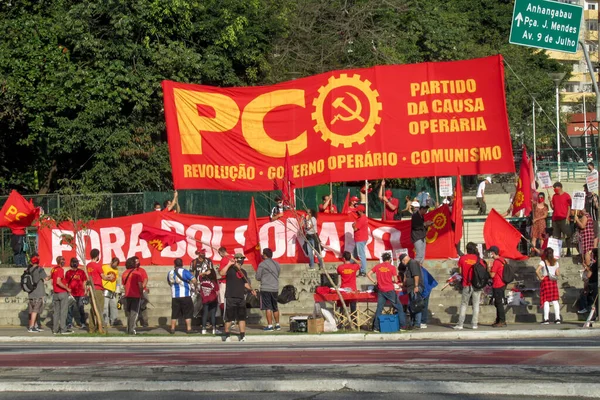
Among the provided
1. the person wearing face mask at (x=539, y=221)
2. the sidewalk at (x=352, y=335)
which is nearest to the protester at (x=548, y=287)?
the sidewalk at (x=352, y=335)

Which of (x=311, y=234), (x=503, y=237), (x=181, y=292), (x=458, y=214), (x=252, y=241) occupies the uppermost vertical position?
(x=458, y=214)

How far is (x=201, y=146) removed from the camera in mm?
26359

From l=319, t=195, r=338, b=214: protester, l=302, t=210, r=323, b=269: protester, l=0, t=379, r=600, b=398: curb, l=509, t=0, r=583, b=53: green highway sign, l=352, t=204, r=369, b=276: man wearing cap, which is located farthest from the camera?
l=319, t=195, r=338, b=214: protester

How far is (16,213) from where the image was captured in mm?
26500

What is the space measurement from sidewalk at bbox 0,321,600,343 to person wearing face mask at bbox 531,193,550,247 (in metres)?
3.27

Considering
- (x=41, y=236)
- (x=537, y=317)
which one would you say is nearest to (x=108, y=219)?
(x=41, y=236)

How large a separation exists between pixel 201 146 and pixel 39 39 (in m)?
9.95

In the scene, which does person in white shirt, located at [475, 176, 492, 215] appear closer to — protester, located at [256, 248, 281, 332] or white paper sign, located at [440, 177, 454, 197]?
white paper sign, located at [440, 177, 454, 197]

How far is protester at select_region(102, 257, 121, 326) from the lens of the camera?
77.6 feet

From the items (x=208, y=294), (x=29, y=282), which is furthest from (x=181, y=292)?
(x=29, y=282)

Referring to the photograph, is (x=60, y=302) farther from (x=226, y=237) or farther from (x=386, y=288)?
(x=386, y=288)

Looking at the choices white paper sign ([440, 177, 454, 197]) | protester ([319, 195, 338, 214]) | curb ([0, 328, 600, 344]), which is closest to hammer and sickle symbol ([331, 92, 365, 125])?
protester ([319, 195, 338, 214])

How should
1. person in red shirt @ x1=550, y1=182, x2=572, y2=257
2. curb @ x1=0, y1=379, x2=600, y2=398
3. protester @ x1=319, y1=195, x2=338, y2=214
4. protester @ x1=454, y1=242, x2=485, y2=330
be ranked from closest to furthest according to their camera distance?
curb @ x1=0, y1=379, x2=600, y2=398 < protester @ x1=454, y1=242, x2=485, y2=330 < person in red shirt @ x1=550, y1=182, x2=572, y2=257 < protester @ x1=319, y1=195, x2=338, y2=214

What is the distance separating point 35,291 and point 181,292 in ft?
13.3
